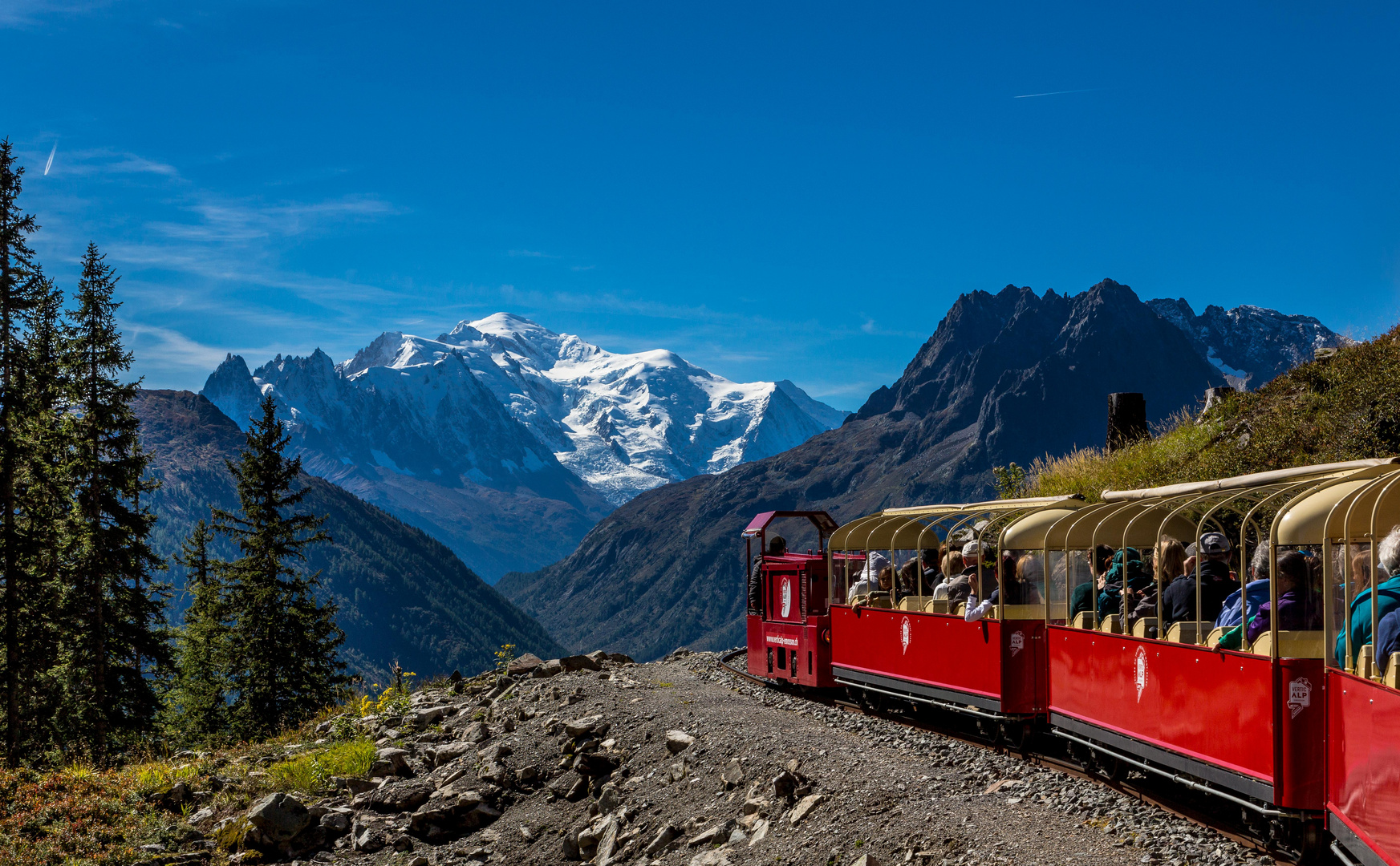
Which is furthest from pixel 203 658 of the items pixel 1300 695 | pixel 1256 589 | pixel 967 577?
pixel 1300 695

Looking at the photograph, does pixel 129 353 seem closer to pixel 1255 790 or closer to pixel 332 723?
pixel 332 723

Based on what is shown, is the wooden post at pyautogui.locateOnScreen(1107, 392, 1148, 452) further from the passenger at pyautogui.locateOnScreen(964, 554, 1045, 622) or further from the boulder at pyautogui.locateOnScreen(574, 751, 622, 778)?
the boulder at pyautogui.locateOnScreen(574, 751, 622, 778)

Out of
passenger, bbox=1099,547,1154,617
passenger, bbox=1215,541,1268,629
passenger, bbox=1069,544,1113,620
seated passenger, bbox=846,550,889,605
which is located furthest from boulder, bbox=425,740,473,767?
passenger, bbox=1215,541,1268,629

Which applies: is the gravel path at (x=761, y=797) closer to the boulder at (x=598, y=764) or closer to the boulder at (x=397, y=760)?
the boulder at (x=598, y=764)

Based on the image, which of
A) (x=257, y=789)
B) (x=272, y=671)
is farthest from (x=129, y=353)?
(x=257, y=789)

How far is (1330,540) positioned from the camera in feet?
27.0

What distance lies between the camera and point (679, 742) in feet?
49.8

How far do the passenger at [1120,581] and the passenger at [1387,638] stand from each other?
169 inches

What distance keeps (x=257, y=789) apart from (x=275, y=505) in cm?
2432

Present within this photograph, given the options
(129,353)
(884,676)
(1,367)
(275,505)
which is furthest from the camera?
(275,505)

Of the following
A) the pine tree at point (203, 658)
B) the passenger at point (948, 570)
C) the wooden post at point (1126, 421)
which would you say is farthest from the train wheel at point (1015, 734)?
the pine tree at point (203, 658)

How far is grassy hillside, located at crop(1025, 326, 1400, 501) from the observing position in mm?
18703

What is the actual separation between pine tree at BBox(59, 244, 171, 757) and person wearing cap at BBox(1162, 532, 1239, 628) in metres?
29.2

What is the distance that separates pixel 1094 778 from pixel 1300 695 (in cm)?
409
